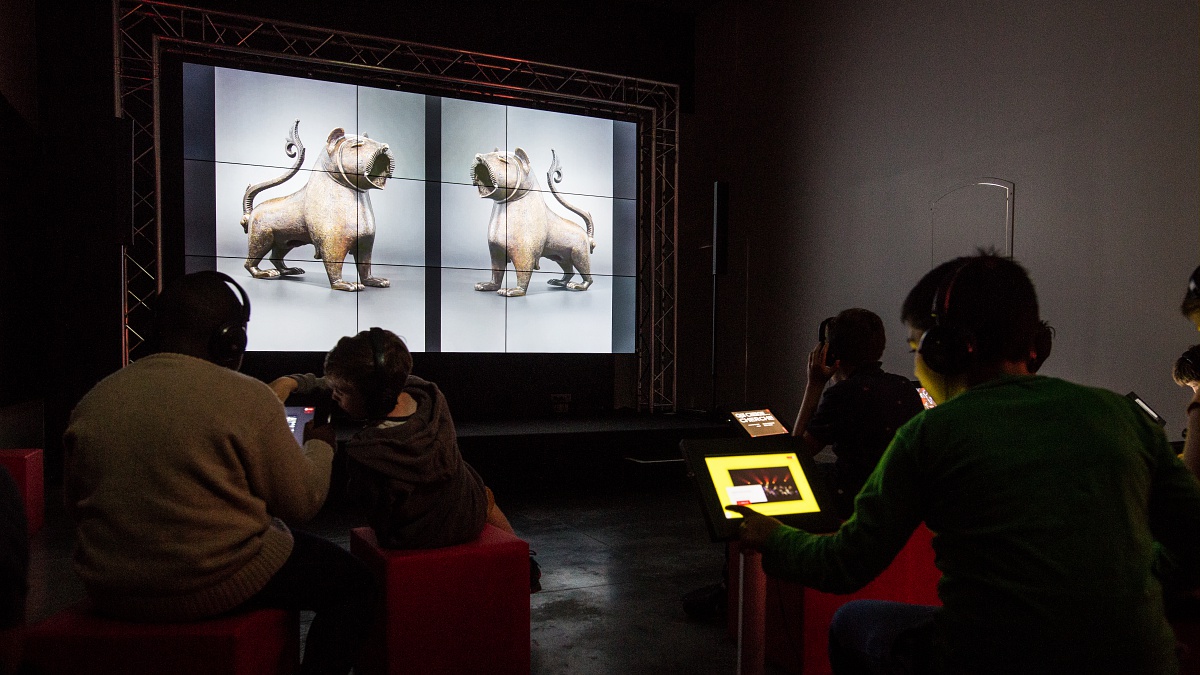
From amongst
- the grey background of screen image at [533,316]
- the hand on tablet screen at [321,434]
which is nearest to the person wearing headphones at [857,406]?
the hand on tablet screen at [321,434]

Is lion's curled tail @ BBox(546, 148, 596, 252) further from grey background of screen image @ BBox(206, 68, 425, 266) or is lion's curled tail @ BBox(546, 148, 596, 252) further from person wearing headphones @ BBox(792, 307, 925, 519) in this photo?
person wearing headphones @ BBox(792, 307, 925, 519)

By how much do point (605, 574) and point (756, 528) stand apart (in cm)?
261

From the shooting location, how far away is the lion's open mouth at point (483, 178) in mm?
6598

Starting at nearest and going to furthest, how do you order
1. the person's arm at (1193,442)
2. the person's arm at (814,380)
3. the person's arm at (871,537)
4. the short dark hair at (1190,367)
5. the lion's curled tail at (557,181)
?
1. the person's arm at (871,537)
2. the person's arm at (1193,442)
3. the short dark hair at (1190,367)
4. the person's arm at (814,380)
5. the lion's curled tail at (557,181)

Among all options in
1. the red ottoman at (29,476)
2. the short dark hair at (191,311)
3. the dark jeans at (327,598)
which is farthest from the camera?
the red ottoman at (29,476)

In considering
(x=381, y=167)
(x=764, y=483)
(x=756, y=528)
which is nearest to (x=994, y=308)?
(x=756, y=528)

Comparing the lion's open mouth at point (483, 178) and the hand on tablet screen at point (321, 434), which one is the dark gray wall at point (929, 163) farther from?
the hand on tablet screen at point (321, 434)

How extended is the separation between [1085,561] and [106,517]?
1819mm

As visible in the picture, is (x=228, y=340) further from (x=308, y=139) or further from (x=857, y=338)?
(x=308, y=139)

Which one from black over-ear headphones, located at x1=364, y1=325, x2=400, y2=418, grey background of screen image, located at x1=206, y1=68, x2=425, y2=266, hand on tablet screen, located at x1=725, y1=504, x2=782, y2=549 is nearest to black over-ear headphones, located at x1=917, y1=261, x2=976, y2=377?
hand on tablet screen, located at x1=725, y1=504, x2=782, y2=549

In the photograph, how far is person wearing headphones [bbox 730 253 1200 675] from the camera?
1.10 meters

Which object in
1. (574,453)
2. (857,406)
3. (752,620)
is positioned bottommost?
(574,453)

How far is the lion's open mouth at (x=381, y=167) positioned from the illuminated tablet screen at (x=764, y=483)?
5129 mm

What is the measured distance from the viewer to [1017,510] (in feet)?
3.68
